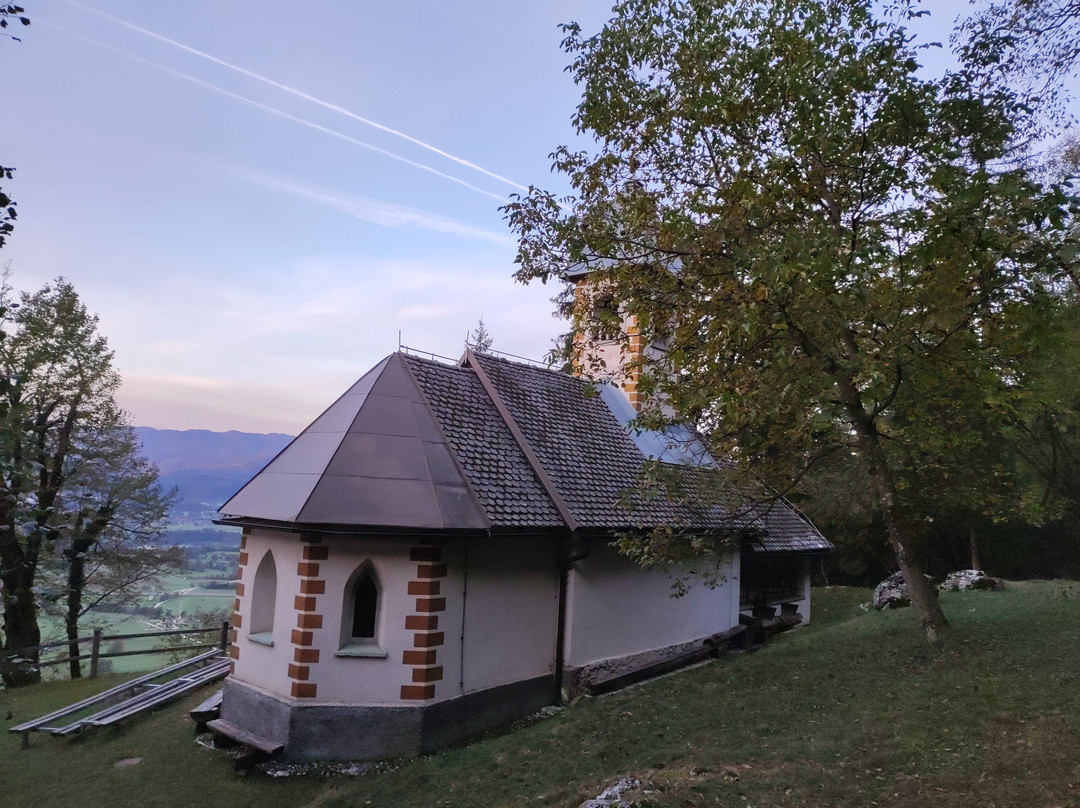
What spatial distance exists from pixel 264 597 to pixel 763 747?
7.99m

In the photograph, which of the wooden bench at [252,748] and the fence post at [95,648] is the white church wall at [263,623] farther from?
the fence post at [95,648]

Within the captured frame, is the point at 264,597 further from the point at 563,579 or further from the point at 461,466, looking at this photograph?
the point at 563,579

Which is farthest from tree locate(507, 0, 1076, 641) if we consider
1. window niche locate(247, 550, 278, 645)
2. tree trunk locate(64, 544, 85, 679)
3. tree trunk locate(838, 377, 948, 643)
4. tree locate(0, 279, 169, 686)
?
tree trunk locate(64, 544, 85, 679)

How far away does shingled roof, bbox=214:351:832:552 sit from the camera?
10156 millimetres

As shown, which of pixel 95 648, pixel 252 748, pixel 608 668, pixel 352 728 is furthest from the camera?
pixel 95 648

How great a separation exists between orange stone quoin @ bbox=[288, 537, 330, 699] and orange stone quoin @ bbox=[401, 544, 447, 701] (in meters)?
1.28

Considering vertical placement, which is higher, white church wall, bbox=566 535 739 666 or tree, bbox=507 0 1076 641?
tree, bbox=507 0 1076 641

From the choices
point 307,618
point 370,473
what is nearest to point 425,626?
point 307,618

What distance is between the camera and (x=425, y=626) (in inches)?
392

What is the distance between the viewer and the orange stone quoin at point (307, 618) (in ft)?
32.1

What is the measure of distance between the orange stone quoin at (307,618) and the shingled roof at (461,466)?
0.53 m

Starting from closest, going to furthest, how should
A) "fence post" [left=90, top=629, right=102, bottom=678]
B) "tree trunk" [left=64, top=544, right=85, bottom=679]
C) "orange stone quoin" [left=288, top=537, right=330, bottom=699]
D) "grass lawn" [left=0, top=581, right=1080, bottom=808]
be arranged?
1. "grass lawn" [left=0, top=581, right=1080, bottom=808]
2. "orange stone quoin" [left=288, top=537, right=330, bottom=699]
3. "fence post" [left=90, top=629, right=102, bottom=678]
4. "tree trunk" [left=64, top=544, right=85, bottom=679]

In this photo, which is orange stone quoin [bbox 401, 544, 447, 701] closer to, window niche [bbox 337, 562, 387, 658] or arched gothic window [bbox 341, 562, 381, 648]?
window niche [bbox 337, 562, 387, 658]

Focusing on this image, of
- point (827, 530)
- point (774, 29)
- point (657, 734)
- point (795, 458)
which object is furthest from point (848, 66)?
point (827, 530)
